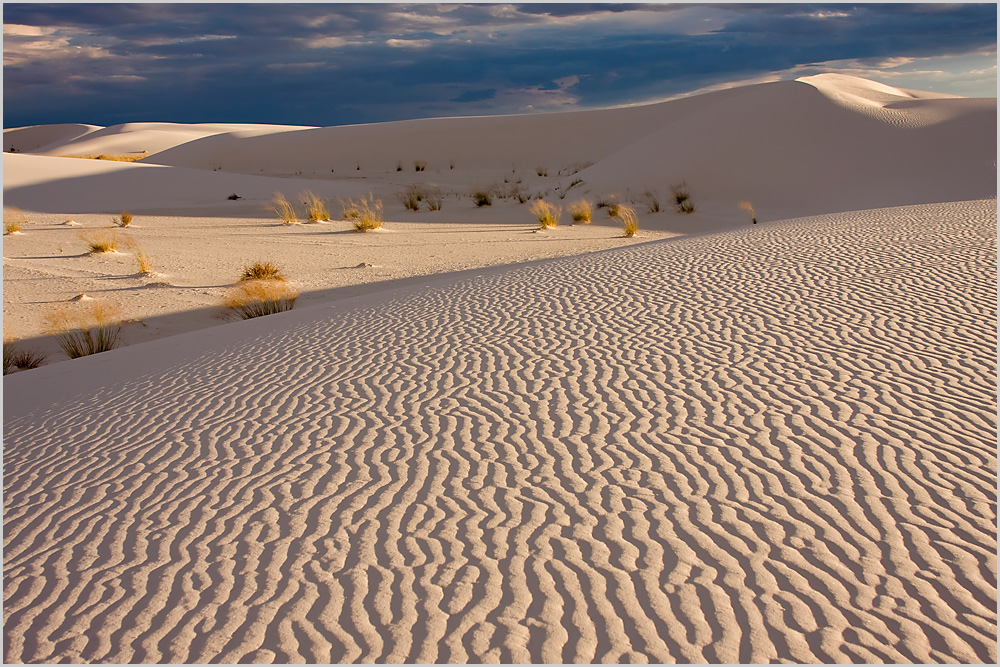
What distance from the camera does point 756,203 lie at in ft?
77.9

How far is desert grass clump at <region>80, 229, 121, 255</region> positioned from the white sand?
470 cm

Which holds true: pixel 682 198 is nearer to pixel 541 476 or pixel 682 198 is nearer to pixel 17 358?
pixel 17 358

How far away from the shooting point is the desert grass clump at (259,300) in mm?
10984

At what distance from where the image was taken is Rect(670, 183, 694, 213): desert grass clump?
22.7 metres

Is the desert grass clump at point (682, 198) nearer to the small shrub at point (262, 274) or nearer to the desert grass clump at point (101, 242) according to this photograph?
the small shrub at point (262, 274)

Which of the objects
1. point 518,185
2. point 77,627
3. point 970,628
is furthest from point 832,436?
point 518,185

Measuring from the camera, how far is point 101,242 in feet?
48.6

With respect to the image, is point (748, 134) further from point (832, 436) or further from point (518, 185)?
point (832, 436)

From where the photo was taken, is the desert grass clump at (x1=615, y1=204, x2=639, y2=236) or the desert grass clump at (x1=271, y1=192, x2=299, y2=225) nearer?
the desert grass clump at (x1=615, y1=204, x2=639, y2=236)

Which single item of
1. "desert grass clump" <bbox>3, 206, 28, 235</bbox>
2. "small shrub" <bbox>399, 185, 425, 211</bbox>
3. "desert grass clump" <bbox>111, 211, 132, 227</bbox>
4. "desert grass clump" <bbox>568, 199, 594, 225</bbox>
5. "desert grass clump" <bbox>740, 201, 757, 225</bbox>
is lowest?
"desert grass clump" <bbox>740, 201, 757, 225</bbox>

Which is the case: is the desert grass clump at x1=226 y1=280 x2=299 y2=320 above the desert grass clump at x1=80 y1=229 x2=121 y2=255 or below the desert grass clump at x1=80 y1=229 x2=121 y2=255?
below

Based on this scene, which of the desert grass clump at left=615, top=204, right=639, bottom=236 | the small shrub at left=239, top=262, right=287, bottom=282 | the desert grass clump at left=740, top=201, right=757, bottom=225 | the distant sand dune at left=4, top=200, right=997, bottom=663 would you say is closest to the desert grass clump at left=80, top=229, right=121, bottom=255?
the small shrub at left=239, top=262, right=287, bottom=282

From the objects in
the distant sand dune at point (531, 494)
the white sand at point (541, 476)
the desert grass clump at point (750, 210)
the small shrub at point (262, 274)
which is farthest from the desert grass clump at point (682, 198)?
the distant sand dune at point (531, 494)

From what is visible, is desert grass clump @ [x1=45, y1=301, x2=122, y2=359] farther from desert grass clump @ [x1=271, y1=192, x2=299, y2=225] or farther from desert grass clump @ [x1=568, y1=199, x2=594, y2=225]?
desert grass clump @ [x1=568, y1=199, x2=594, y2=225]
